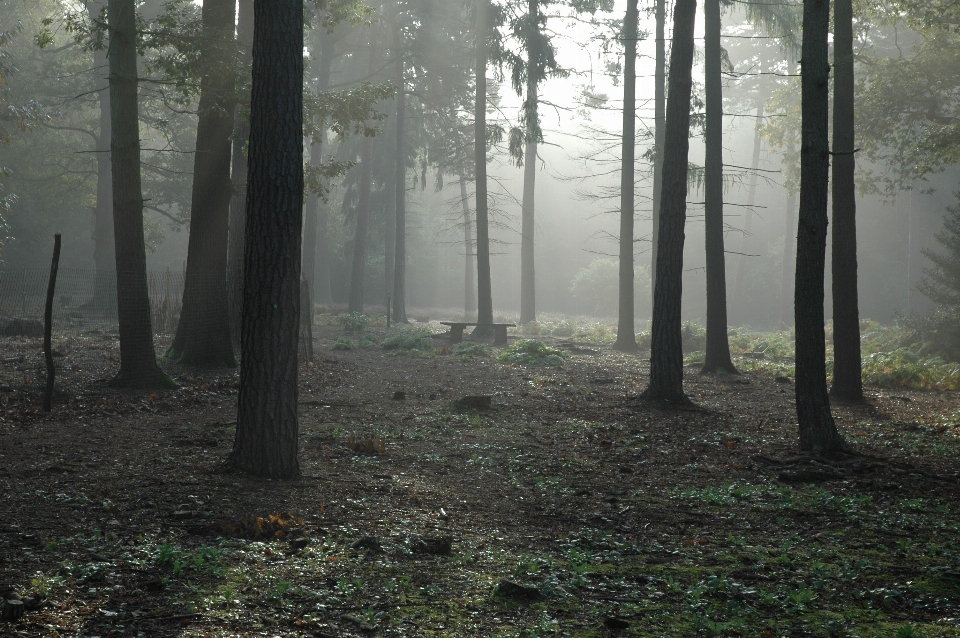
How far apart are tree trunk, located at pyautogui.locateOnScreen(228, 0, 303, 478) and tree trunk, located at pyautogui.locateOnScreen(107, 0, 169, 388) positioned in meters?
4.89

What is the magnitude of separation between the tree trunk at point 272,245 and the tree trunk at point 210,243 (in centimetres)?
666

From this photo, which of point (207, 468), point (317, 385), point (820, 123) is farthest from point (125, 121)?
point (820, 123)

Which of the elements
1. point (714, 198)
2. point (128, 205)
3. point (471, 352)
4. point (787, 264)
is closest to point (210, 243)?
point (128, 205)

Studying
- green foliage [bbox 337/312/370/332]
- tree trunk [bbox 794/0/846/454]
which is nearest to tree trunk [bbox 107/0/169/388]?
tree trunk [bbox 794/0/846/454]

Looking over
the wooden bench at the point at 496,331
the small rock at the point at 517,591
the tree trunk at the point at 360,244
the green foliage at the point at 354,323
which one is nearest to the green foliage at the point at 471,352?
the wooden bench at the point at 496,331

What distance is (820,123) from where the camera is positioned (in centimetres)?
700

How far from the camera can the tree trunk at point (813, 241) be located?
6984 mm

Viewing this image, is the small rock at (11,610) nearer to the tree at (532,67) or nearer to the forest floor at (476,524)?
the forest floor at (476,524)

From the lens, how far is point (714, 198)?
1370cm

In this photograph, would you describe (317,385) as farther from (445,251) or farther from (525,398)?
(445,251)

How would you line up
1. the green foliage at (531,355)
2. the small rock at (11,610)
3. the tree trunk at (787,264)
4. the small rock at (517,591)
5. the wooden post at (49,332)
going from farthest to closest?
1. the tree trunk at (787,264)
2. the green foliage at (531,355)
3. the wooden post at (49,332)
4. the small rock at (517,591)
5. the small rock at (11,610)

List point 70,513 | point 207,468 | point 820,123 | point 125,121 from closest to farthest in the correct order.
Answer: point 70,513 < point 207,468 < point 820,123 < point 125,121

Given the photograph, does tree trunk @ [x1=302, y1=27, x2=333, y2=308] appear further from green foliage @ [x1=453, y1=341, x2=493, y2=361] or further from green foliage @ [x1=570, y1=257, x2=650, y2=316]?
green foliage @ [x1=570, y1=257, x2=650, y2=316]

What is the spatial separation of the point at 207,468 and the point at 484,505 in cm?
233
